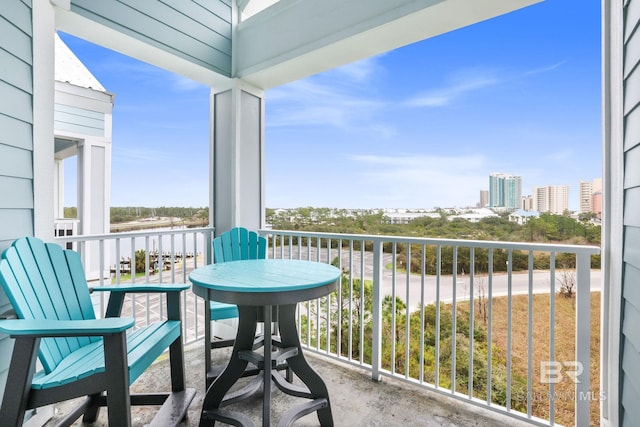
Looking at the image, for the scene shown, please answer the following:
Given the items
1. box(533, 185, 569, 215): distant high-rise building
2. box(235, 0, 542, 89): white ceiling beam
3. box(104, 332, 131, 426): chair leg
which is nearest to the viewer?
box(104, 332, 131, 426): chair leg

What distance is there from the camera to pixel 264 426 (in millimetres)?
1685

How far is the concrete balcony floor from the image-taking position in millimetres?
1887

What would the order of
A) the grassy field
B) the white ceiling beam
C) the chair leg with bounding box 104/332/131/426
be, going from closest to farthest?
the chair leg with bounding box 104/332/131/426, the white ceiling beam, the grassy field

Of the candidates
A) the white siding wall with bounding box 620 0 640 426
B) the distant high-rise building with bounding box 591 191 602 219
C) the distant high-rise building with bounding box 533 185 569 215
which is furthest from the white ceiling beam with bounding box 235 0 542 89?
the distant high-rise building with bounding box 533 185 569 215

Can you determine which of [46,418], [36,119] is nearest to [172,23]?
[36,119]

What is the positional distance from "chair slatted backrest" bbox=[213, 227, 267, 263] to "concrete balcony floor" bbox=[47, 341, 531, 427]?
93cm

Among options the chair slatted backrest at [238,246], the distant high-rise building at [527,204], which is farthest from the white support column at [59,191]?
the distant high-rise building at [527,204]

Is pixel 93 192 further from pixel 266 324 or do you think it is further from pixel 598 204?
pixel 598 204

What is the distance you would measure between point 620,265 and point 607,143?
0.60 meters

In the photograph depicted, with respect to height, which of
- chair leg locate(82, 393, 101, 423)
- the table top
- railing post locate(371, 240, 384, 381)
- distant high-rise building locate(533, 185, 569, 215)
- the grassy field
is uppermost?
distant high-rise building locate(533, 185, 569, 215)

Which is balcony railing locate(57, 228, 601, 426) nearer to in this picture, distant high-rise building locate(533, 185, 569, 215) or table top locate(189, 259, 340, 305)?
table top locate(189, 259, 340, 305)

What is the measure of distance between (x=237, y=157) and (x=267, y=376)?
6.92 ft

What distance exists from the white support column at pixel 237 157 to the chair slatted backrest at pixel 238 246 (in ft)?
1.27

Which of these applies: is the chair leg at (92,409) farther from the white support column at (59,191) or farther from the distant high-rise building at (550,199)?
the distant high-rise building at (550,199)
